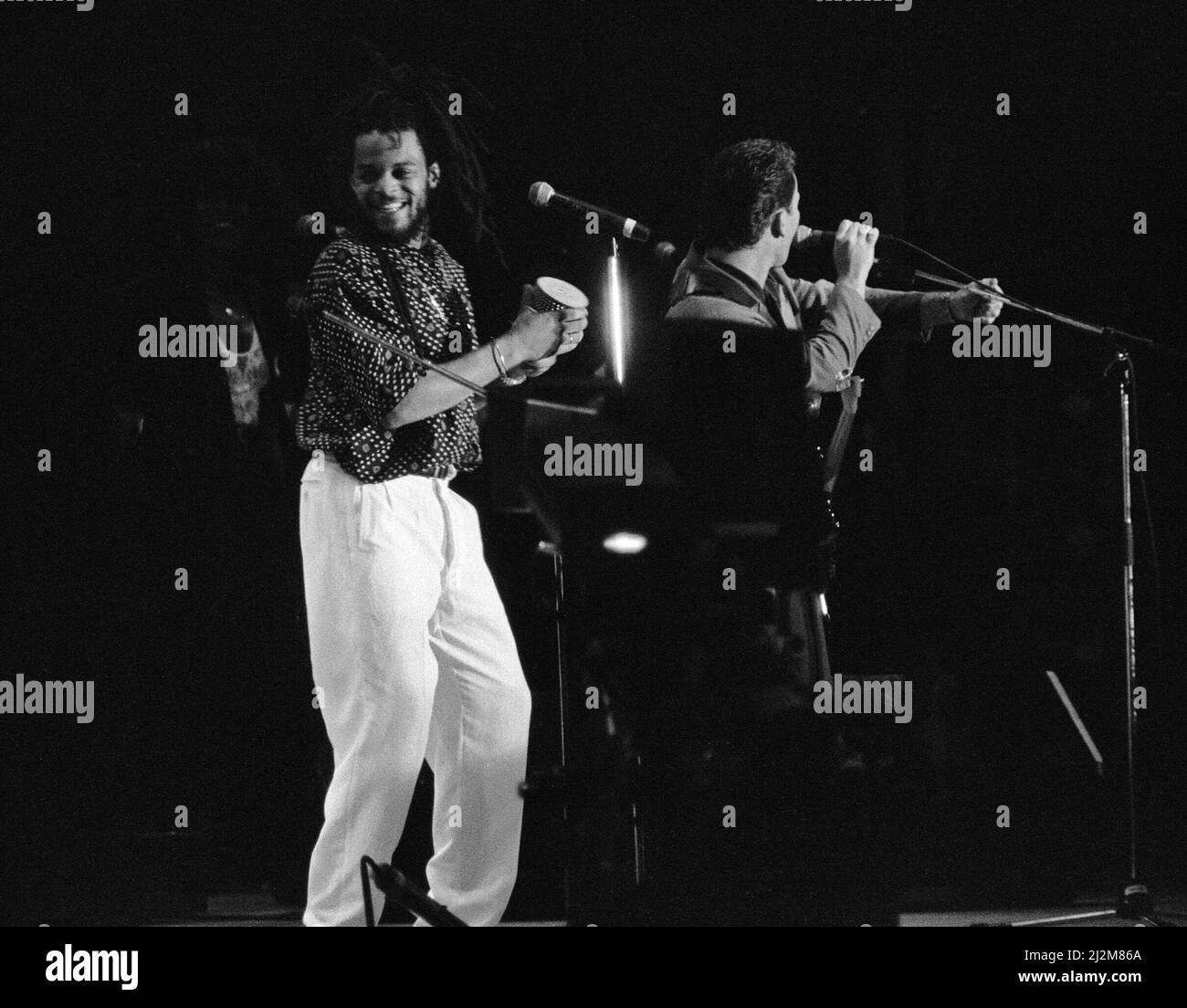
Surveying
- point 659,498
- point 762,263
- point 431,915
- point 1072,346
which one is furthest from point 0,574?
point 1072,346

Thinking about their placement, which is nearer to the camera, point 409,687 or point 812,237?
point 409,687

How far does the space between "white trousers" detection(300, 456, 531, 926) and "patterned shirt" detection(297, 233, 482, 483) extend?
7cm

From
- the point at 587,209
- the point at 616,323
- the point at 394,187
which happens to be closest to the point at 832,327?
the point at 616,323

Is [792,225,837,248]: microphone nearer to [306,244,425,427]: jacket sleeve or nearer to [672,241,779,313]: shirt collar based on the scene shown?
[672,241,779,313]: shirt collar

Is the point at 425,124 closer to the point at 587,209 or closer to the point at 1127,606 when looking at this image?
the point at 587,209

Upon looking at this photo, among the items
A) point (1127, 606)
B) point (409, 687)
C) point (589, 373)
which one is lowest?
point (409, 687)

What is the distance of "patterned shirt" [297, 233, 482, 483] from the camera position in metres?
3.08

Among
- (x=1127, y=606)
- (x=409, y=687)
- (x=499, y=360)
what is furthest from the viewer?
(x=1127, y=606)

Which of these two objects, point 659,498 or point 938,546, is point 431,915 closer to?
point 659,498

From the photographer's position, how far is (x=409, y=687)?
10.0 ft

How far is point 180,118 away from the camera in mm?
3246

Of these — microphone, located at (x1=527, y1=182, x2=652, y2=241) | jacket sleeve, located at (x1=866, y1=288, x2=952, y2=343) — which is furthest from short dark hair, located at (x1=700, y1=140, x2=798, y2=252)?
jacket sleeve, located at (x1=866, y1=288, x2=952, y2=343)

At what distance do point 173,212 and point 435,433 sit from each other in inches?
35.2

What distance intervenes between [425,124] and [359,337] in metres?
0.58
